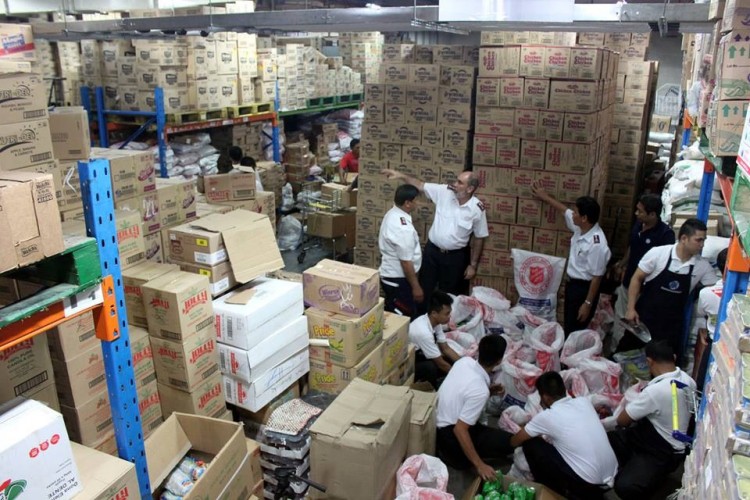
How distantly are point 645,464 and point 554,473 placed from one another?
573 millimetres

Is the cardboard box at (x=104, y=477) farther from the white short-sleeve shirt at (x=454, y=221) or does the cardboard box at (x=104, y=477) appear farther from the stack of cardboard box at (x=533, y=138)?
the stack of cardboard box at (x=533, y=138)

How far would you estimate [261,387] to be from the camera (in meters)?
3.74

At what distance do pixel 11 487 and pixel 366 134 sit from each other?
17.8 ft

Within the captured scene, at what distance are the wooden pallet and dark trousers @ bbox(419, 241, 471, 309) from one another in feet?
14.3

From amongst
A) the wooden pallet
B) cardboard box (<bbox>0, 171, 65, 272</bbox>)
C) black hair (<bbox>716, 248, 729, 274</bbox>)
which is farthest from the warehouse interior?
the wooden pallet

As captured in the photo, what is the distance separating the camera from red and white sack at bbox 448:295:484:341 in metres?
5.60

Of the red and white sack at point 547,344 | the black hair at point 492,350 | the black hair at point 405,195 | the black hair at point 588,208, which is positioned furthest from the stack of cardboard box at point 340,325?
the black hair at point 588,208

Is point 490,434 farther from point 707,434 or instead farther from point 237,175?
point 237,175

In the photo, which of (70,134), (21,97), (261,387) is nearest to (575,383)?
(261,387)

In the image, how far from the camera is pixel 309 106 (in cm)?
1174

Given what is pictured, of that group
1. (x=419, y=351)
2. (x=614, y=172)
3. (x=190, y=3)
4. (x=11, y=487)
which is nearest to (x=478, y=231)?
(x=419, y=351)

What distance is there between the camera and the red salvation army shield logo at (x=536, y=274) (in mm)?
6016

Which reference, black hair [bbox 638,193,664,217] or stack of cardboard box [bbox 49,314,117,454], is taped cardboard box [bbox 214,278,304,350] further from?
black hair [bbox 638,193,664,217]

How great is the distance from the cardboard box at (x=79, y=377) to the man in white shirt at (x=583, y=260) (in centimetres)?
417
